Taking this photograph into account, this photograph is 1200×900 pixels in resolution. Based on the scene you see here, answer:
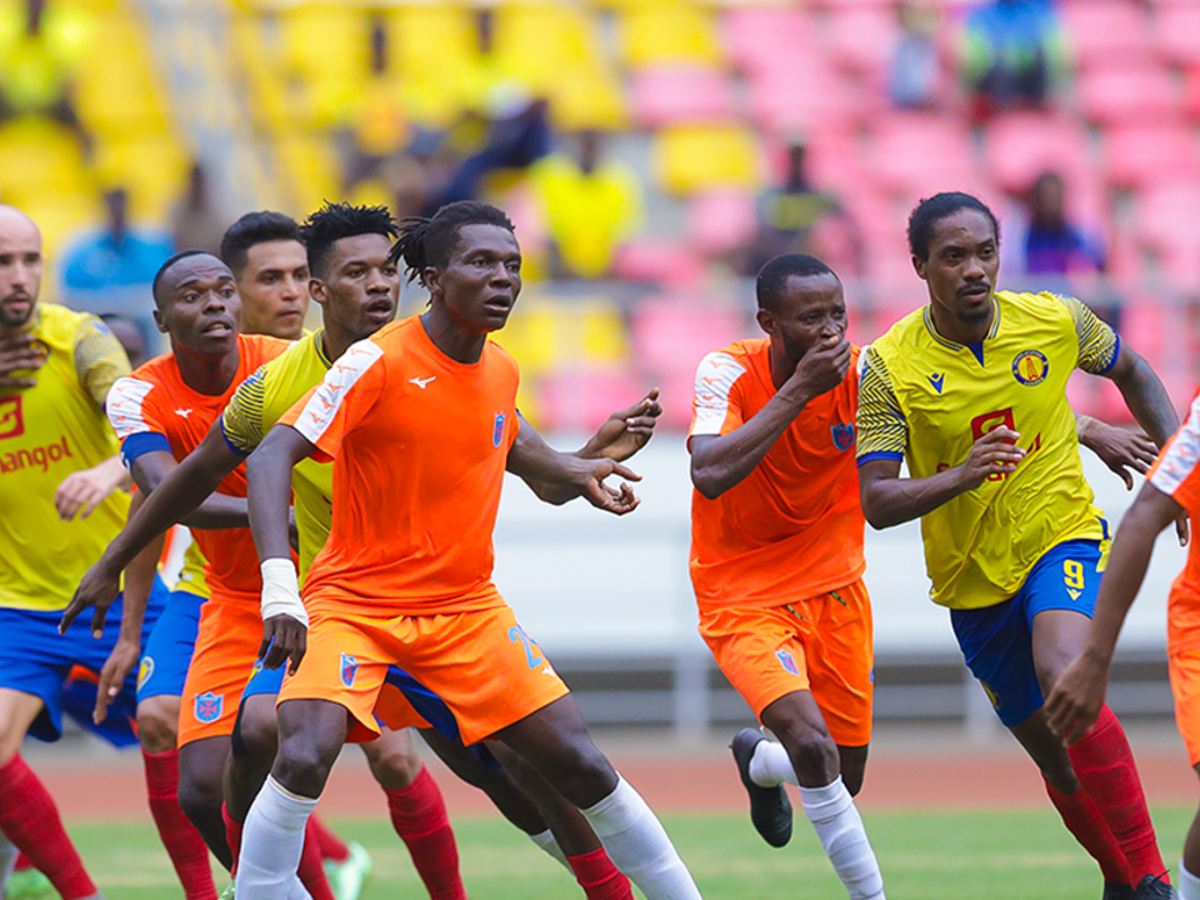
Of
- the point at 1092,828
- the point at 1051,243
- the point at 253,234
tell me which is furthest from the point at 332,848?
the point at 1051,243

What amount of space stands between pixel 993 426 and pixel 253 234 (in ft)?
10.8

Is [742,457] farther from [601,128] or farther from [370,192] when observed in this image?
[601,128]

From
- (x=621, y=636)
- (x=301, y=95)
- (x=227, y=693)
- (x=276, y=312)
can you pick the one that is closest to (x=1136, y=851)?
(x=227, y=693)

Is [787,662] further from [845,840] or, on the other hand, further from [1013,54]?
[1013,54]

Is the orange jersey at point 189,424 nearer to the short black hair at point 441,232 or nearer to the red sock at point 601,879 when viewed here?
the short black hair at point 441,232

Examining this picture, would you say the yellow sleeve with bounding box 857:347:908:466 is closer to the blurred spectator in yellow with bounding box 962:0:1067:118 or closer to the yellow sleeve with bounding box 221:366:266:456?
the yellow sleeve with bounding box 221:366:266:456

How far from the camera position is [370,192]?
51.9 feet

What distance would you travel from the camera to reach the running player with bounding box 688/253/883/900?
634 centimetres

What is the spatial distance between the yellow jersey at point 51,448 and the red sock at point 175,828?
0.91 m

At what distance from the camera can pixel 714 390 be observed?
6695mm

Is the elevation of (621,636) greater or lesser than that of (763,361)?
lesser

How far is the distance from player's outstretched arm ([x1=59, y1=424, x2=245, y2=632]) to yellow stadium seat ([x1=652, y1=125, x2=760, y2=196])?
11.7 m

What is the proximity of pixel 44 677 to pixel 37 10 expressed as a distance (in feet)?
37.4

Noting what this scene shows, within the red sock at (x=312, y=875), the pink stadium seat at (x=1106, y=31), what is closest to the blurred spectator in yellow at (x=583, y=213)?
the pink stadium seat at (x=1106, y=31)
